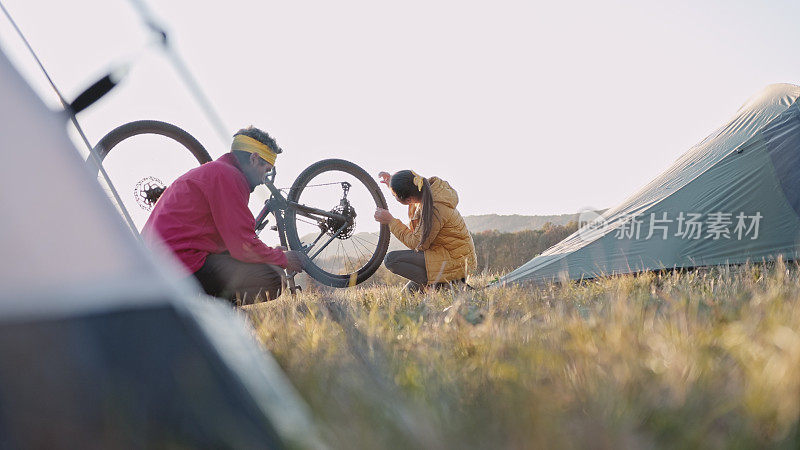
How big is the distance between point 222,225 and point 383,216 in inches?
65.9

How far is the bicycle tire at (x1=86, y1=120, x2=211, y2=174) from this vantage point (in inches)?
121

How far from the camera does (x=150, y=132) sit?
127 inches

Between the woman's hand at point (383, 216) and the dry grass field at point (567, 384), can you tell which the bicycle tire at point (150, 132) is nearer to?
the woman's hand at point (383, 216)

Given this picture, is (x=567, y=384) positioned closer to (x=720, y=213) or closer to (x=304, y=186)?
(x=304, y=186)

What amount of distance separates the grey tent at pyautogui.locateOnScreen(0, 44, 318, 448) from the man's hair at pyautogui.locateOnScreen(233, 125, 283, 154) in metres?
2.38

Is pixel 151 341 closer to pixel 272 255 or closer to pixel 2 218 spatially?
pixel 2 218

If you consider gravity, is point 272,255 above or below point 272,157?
below

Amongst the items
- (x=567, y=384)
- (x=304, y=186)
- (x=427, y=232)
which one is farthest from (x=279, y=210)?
(x=567, y=384)

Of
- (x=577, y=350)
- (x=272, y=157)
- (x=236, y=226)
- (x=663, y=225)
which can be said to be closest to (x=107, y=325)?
(x=577, y=350)

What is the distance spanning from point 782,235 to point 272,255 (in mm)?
4157

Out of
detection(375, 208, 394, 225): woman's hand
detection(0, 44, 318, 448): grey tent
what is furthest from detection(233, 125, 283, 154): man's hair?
detection(0, 44, 318, 448): grey tent

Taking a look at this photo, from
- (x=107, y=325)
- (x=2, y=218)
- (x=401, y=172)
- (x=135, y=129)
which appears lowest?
(x=401, y=172)

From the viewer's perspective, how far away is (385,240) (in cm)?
435

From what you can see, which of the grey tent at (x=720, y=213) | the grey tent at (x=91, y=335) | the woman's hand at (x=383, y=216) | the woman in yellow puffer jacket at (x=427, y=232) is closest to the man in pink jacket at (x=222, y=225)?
the woman's hand at (x=383, y=216)
